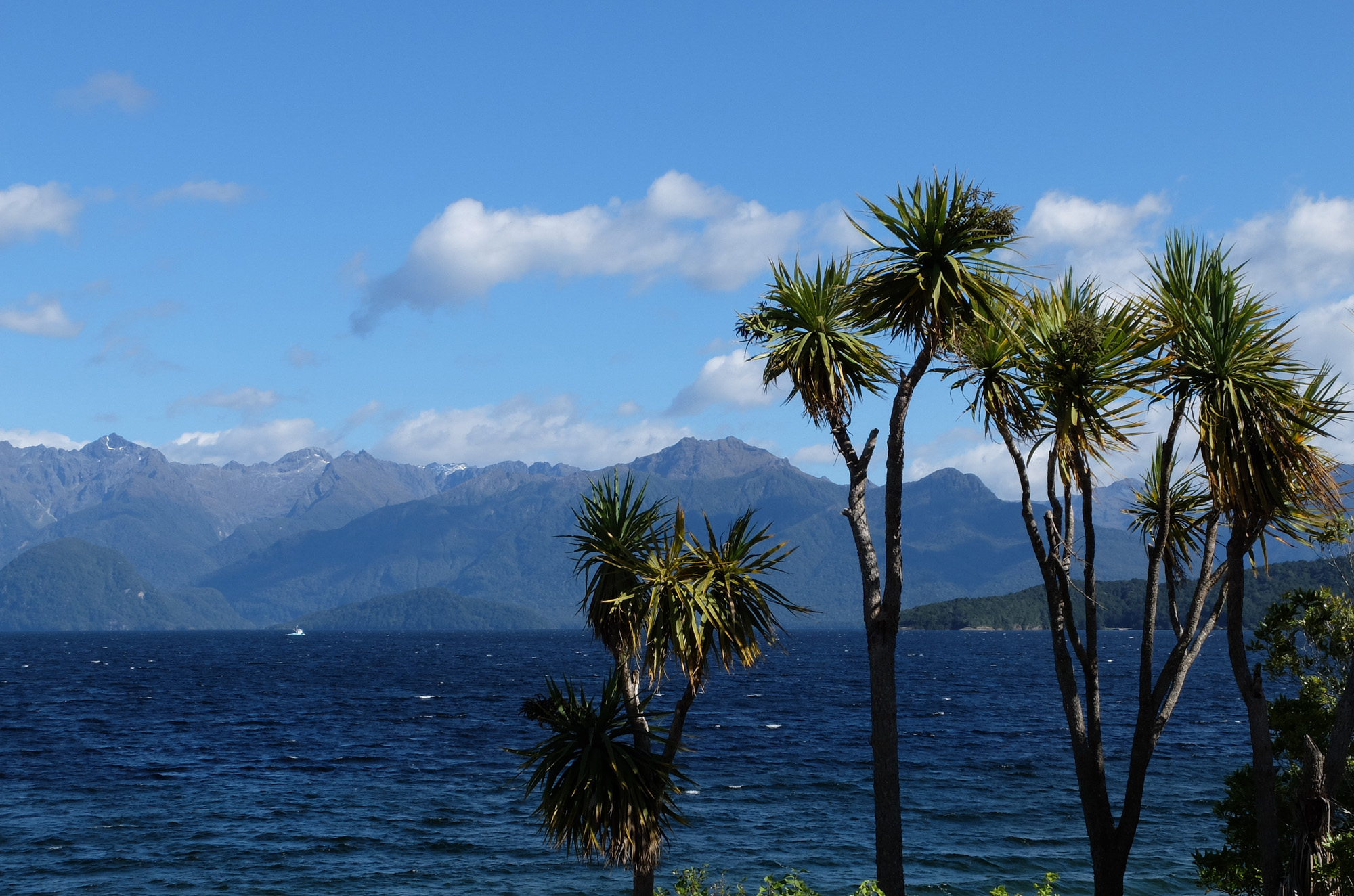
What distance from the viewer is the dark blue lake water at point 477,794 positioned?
1271 inches

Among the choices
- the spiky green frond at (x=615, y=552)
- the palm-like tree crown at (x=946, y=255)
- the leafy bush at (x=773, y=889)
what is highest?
the palm-like tree crown at (x=946, y=255)

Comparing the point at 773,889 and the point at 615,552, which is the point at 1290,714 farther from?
the point at 615,552

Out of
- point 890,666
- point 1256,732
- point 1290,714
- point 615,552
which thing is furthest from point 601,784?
point 1290,714

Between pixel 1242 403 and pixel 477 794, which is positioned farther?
pixel 477 794

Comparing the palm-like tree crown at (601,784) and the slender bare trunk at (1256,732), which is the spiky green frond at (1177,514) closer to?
the slender bare trunk at (1256,732)

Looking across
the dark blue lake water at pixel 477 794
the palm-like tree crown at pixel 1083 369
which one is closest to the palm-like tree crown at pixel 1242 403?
the palm-like tree crown at pixel 1083 369

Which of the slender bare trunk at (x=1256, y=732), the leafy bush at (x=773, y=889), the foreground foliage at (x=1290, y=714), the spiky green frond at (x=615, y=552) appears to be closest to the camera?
the leafy bush at (x=773, y=889)

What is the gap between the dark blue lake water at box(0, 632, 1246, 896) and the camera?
32.3 m

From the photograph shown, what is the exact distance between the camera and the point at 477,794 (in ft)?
148

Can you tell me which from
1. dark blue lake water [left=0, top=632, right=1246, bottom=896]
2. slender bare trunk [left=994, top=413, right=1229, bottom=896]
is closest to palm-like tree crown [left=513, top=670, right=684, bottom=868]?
slender bare trunk [left=994, top=413, right=1229, bottom=896]

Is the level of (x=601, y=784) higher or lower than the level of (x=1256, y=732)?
lower

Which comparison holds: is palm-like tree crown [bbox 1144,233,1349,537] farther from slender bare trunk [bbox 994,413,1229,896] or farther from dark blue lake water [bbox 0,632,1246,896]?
dark blue lake water [bbox 0,632,1246,896]

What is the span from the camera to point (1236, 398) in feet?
41.0

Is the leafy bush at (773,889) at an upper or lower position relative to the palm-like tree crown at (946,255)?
lower
